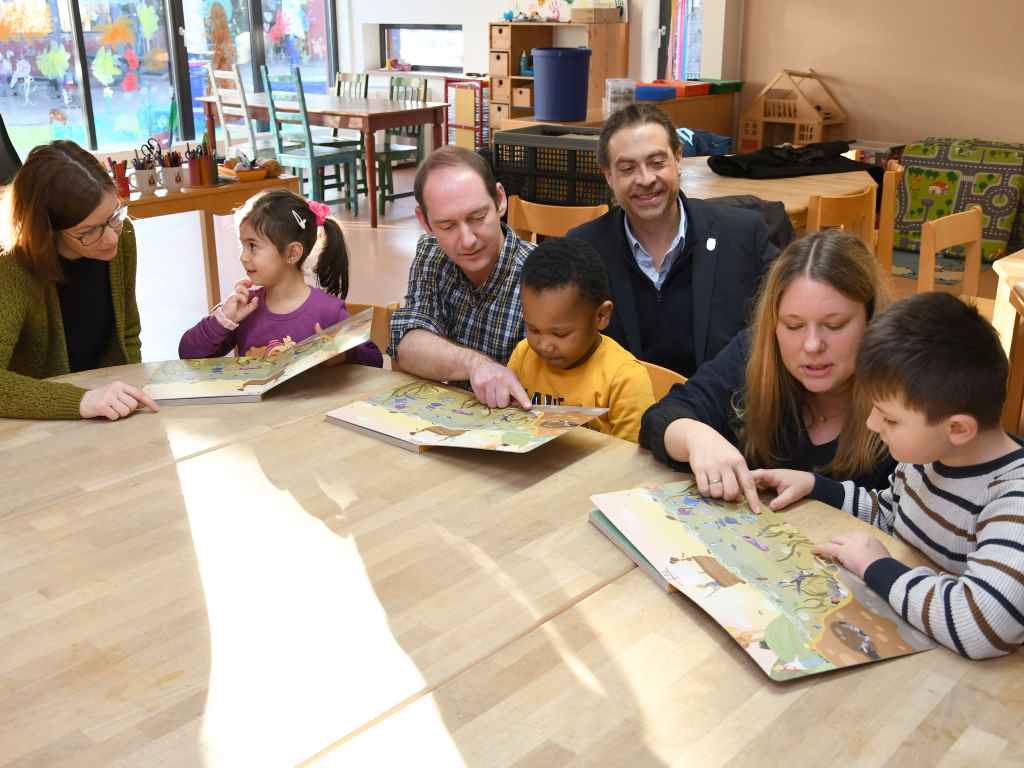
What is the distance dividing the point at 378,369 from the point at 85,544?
0.82 meters

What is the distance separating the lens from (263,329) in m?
2.30

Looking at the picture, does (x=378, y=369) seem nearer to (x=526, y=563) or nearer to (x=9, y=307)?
(x=9, y=307)

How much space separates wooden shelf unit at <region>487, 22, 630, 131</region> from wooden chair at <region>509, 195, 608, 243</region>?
12.8 ft

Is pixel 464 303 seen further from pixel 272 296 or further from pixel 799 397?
pixel 799 397

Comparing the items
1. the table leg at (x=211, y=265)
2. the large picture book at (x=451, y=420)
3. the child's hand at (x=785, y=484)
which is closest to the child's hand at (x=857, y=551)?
the child's hand at (x=785, y=484)

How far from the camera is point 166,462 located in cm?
161

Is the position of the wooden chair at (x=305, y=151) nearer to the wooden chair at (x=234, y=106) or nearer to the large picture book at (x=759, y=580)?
the wooden chair at (x=234, y=106)

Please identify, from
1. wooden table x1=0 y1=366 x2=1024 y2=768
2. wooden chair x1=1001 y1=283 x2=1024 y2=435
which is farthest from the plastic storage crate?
wooden table x1=0 y1=366 x2=1024 y2=768

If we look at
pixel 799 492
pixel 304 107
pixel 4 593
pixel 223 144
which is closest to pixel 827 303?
pixel 799 492

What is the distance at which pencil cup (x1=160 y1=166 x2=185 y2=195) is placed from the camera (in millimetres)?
4457

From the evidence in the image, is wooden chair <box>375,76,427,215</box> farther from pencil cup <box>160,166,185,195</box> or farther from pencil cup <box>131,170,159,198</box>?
pencil cup <box>131,170,159,198</box>

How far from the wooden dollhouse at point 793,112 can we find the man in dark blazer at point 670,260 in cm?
419

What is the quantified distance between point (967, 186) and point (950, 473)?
5141mm

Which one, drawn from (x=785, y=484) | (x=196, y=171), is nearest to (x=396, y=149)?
(x=196, y=171)
